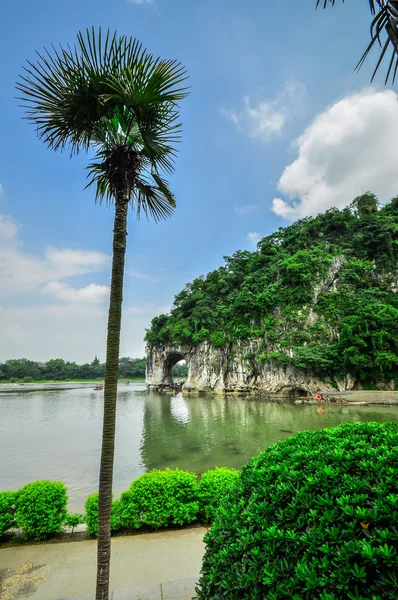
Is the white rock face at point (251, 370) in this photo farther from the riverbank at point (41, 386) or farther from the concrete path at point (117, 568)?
the concrete path at point (117, 568)

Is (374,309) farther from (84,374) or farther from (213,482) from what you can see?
(84,374)

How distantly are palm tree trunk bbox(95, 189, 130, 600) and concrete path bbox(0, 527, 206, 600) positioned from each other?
69cm

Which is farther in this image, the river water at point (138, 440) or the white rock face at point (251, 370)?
the white rock face at point (251, 370)

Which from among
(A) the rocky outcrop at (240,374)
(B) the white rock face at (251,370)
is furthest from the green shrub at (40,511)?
(A) the rocky outcrop at (240,374)

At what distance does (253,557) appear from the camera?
5.35 feet

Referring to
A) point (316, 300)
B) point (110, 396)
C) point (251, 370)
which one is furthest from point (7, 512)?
point (251, 370)

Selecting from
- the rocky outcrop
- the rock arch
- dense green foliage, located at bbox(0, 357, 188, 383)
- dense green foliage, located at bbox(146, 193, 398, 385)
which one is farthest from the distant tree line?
dense green foliage, located at bbox(146, 193, 398, 385)

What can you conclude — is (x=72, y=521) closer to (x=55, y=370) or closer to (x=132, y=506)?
(x=132, y=506)

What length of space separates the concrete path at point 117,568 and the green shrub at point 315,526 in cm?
174

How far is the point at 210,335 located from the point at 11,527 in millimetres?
36523

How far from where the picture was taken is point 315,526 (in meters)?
1.53

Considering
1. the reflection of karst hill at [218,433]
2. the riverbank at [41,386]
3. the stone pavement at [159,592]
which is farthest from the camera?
the riverbank at [41,386]

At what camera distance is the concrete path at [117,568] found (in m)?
3.19

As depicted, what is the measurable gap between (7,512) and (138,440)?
10633mm
